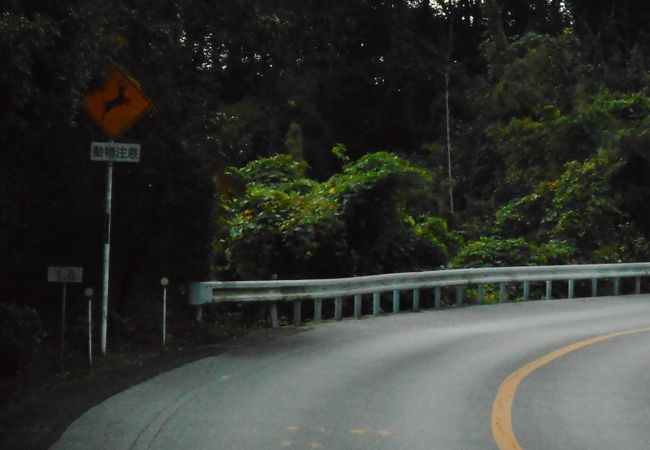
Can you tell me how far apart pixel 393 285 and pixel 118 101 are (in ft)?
26.3

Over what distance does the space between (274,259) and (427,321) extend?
386 cm

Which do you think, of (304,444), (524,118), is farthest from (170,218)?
(524,118)

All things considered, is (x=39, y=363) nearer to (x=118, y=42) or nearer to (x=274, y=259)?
(x=118, y=42)

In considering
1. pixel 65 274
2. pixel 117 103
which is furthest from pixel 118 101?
pixel 65 274

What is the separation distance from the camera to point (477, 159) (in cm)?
4425

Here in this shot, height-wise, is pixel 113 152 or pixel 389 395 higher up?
pixel 113 152

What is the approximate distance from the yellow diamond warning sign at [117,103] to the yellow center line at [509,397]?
209 inches

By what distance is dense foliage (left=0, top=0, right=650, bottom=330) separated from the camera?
14977 mm

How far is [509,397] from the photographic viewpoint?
11.7 meters

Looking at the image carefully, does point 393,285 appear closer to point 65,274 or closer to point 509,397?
point 65,274

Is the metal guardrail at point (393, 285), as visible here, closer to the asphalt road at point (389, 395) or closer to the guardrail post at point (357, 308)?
the guardrail post at point (357, 308)

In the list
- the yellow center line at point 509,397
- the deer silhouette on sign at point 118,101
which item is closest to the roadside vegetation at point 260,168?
the deer silhouette on sign at point 118,101

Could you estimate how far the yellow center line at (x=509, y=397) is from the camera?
9617mm

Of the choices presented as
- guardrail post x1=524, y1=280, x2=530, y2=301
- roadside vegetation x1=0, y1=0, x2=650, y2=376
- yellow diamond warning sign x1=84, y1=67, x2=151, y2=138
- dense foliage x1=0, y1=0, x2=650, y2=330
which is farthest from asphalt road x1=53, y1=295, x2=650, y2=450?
guardrail post x1=524, y1=280, x2=530, y2=301
